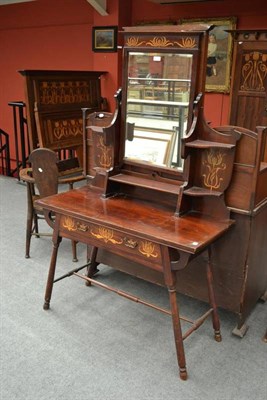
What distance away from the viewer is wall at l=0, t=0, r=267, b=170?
455cm

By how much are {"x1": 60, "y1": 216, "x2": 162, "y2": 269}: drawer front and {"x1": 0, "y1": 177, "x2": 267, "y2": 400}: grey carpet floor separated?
57 cm

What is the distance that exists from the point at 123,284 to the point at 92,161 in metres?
0.92

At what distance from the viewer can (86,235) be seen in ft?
7.21

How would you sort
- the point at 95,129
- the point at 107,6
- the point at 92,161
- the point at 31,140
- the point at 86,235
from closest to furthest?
1. the point at 86,235
2. the point at 95,129
3. the point at 92,161
4. the point at 31,140
5. the point at 107,6

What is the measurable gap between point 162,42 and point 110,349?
1.68 metres

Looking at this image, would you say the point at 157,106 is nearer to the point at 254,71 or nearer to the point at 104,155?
the point at 104,155

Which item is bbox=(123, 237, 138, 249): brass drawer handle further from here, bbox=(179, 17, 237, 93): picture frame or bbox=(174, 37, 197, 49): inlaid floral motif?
bbox=(179, 17, 237, 93): picture frame

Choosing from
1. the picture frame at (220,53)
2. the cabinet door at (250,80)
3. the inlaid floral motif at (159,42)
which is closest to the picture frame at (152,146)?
the inlaid floral motif at (159,42)

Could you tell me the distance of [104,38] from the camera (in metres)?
5.21

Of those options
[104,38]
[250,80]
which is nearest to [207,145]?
[250,80]

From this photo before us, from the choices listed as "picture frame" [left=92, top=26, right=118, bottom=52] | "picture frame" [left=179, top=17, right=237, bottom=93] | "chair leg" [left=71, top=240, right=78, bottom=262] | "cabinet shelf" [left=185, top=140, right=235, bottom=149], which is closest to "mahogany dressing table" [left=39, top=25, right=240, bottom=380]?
"cabinet shelf" [left=185, top=140, right=235, bottom=149]

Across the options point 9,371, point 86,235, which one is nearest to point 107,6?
point 86,235

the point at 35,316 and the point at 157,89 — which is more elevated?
the point at 157,89

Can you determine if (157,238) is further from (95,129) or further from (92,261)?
(92,261)
